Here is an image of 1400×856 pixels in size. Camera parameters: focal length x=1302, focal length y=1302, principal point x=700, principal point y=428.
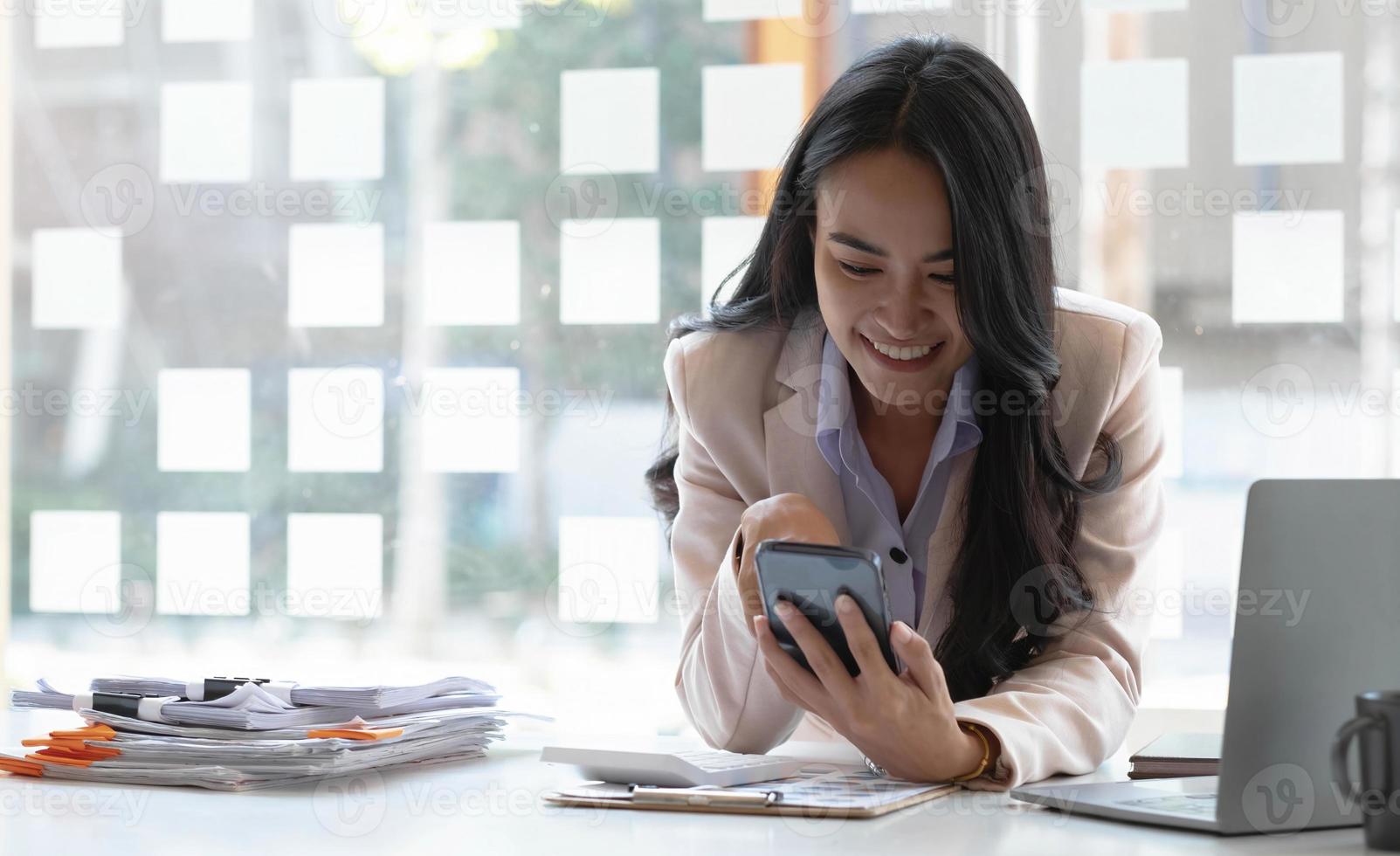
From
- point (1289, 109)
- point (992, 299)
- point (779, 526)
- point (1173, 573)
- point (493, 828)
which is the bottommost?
point (493, 828)

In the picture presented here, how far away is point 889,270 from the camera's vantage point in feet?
4.62

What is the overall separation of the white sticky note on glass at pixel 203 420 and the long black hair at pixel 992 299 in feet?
5.45

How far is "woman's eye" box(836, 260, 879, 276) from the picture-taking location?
144 cm

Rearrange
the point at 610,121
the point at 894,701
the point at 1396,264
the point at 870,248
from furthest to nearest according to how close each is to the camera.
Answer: the point at 610,121
the point at 1396,264
the point at 870,248
the point at 894,701

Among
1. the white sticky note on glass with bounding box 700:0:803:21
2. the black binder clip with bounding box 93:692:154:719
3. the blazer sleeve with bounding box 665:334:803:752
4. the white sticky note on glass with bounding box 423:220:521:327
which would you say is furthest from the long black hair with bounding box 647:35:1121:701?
the white sticky note on glass with bounding box 423:220:521:327

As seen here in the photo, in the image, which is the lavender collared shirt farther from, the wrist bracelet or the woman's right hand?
the wrist bracelet

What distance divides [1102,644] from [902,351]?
0.39 metres

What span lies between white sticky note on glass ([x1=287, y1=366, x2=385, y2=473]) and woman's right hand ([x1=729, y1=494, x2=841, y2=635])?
1.56 m

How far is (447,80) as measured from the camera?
2680 mm

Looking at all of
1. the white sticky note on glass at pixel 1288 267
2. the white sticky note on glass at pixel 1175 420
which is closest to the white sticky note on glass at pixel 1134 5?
the white sticky note on glass at pixel 1288 267

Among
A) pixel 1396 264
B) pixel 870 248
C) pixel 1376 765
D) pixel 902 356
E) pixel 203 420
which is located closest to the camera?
pixel 1376 765

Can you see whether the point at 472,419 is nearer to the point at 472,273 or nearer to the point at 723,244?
the point at 472,273

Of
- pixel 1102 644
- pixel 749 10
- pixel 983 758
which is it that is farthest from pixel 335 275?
pixel 983 758

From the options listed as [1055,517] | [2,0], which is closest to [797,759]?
[1055,517]
